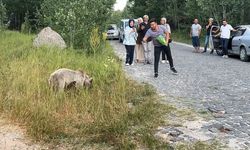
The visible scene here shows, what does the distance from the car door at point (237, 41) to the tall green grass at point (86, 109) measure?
8.73 meters

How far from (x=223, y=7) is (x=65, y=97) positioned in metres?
23.2

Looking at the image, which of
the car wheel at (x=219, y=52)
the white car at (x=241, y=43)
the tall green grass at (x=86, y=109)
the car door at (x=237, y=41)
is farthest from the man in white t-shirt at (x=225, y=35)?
the tall green grass at (x=86, y=109)

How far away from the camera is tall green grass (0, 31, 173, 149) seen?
711cm

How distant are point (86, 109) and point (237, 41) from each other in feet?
39.7

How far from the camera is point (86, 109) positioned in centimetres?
838

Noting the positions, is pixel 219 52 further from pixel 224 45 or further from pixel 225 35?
pixel 225 35

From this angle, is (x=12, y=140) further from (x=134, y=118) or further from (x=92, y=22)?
(x=92, y=22)

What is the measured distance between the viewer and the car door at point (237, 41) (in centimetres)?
1883

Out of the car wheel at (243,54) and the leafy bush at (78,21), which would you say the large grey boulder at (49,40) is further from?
the car wheel at (243,54)

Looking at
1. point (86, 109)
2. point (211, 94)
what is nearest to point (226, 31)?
point (211, 94)

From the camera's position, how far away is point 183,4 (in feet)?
145

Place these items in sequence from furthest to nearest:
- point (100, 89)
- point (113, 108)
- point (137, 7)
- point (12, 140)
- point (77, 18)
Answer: point (137, 7), point (77, 18), point (100, 89), point (113, 108), point (12, 140)

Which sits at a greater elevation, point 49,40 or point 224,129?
point 49,40

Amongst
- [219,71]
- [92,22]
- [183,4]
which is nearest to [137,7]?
[183,4]
